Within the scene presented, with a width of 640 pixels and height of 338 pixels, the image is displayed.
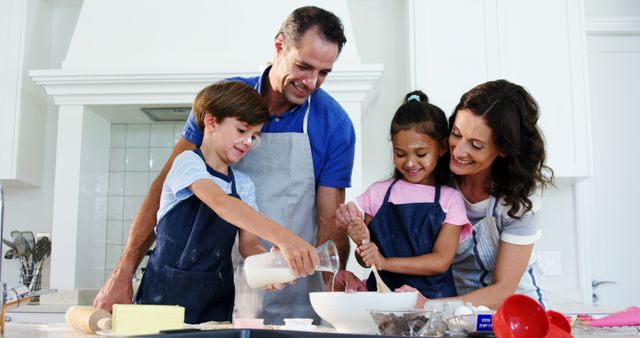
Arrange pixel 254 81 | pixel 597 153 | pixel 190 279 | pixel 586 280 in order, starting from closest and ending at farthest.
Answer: pixel 190 279 → pixel 254 81 → pixel 586 280 → pixel 597 153

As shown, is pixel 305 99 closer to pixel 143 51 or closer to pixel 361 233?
pixel 361 233

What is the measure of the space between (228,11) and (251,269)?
7.00ft

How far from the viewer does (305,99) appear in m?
1.74

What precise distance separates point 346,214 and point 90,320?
2.50ft

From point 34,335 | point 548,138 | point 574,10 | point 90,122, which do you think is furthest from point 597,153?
point 34,335

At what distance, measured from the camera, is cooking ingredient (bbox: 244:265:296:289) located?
1271 millimetres

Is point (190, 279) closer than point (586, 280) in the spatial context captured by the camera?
Yes

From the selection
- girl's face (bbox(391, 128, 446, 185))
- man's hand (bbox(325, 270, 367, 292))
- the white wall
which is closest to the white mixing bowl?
man's hand (bbox(325, 270, 367, 292))

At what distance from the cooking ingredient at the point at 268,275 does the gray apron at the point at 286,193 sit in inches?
19.3

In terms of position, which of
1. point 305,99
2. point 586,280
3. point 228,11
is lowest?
point 586,280

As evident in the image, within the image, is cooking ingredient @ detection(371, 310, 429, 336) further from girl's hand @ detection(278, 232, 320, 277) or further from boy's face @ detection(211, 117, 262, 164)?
boy's face @ detection(211, 117, 262, 164)

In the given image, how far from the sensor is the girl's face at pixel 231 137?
1620 mm

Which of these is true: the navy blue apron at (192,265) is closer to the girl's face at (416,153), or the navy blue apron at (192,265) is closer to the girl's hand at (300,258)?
the girl's hand at (300,258)

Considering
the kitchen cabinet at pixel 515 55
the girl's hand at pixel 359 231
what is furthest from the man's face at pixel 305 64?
the kitchen cabinet at pixel 515 55
